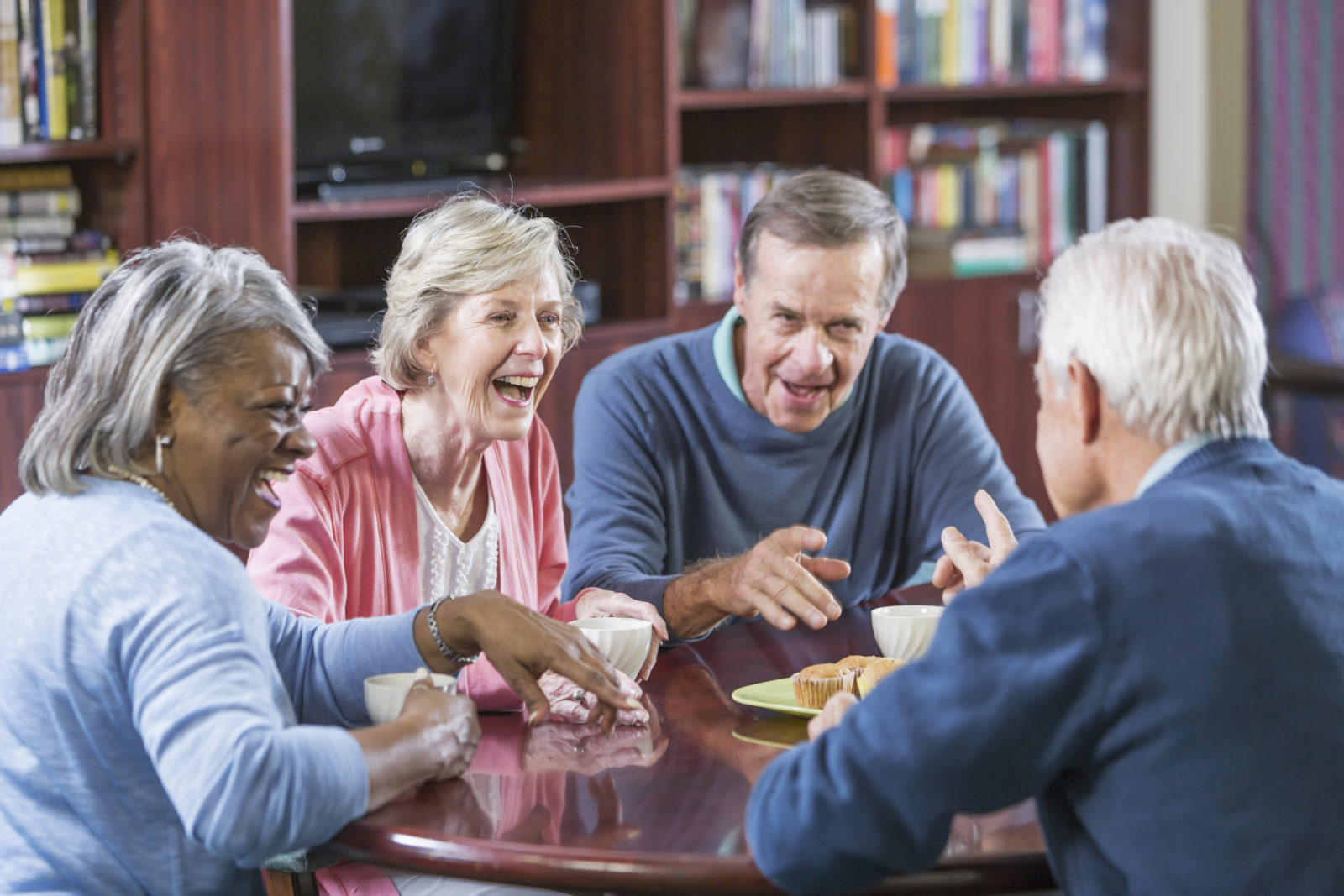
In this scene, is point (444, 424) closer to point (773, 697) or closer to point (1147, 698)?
point (773, 697)

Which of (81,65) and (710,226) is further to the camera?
(710,226)

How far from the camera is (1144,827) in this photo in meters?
1.08

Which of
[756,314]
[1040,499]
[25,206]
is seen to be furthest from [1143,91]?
[25,206]

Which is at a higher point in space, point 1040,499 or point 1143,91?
point 1143,91

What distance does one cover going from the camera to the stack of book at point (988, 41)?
3971 mm

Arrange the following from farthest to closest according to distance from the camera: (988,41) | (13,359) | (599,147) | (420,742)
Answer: (988,41) → (599,147) → (13,359) → (420,742)

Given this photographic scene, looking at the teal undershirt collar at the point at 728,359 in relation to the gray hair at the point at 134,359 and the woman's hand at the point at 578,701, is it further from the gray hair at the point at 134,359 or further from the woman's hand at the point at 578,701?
the gray hair at the point at 134,359

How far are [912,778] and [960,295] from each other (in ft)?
10.1

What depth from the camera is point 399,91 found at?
3.40 m

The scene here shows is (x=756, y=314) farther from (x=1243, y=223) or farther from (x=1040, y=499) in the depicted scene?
(x=1243, y=223)

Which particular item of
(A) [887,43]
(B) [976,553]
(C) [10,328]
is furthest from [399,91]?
(B) [976,553]

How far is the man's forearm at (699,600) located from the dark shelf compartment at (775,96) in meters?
1.94

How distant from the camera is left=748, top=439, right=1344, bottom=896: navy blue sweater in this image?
106 centimetres

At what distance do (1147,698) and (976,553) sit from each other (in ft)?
2.20
